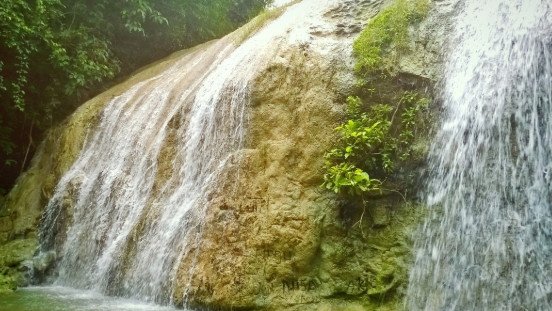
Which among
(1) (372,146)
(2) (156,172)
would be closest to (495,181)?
(1) (372,146)

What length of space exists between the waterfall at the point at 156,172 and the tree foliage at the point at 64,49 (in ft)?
7.08

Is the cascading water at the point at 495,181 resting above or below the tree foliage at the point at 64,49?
below

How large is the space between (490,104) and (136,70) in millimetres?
10275

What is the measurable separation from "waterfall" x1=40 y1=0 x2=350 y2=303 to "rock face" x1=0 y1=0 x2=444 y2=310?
0.96 feet

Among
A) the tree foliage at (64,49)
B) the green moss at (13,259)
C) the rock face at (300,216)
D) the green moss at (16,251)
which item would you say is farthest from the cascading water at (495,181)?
the tree foliage at (64,49)

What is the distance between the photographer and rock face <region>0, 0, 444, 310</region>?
4805 mm

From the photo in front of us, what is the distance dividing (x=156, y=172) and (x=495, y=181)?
15.1ft

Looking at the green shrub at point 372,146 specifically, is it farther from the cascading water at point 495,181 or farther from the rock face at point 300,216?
the cascading water at point 495,181

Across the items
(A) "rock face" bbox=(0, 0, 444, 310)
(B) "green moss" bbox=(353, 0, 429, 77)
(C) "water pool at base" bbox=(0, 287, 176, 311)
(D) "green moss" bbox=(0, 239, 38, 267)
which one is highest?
(B) "green moss" bbox=(353, 0, 429, 77)

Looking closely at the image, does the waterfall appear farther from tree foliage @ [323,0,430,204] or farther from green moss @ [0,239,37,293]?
tree foliage @ [323,0,430,204]

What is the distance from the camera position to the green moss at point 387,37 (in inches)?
223

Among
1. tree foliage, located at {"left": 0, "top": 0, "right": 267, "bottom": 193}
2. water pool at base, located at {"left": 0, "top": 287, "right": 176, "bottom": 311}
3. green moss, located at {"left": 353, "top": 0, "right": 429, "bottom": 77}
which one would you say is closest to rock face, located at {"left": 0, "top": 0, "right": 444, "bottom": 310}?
green moss, located at {"left": 353, "top": 0, "right": 429, "bottom": 77}

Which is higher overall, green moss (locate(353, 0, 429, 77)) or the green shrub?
green moss (locate(353, 0, 429, 77))

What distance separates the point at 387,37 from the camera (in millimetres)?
5914
